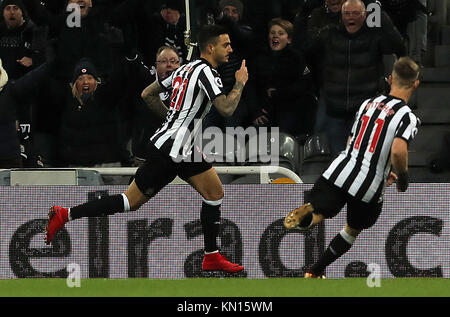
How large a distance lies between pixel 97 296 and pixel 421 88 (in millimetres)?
5012

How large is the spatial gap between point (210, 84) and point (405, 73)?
57.0 inches

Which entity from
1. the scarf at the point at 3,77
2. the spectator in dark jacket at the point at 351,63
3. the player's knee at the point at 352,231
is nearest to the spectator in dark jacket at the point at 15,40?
the scarf at the point at 3,77

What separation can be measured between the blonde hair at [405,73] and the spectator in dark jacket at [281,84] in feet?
9.16

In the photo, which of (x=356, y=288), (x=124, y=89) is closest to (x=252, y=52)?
(x=124, y=89)


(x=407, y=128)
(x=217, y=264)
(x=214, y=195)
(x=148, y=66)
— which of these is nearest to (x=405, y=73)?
(x=407, y=128)

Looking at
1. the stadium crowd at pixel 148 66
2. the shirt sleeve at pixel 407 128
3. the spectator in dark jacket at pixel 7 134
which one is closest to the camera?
the shirt sleeve at pixel 407 128

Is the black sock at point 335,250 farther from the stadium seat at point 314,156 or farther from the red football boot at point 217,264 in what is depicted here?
the stadium seat at point 314,156

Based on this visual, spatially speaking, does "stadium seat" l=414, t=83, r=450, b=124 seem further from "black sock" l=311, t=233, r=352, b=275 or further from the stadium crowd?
"black sock" l=311, t=233, r=352, b=275

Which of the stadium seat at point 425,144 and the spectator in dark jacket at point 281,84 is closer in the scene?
the spectator in dark jacket at point 281,84

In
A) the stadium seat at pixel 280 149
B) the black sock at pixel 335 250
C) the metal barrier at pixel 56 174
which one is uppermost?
the stadium seat at pixel 280 149

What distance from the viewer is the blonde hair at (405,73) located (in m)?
7.85

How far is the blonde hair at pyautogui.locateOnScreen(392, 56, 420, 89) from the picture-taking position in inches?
309

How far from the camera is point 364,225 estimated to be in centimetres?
816
